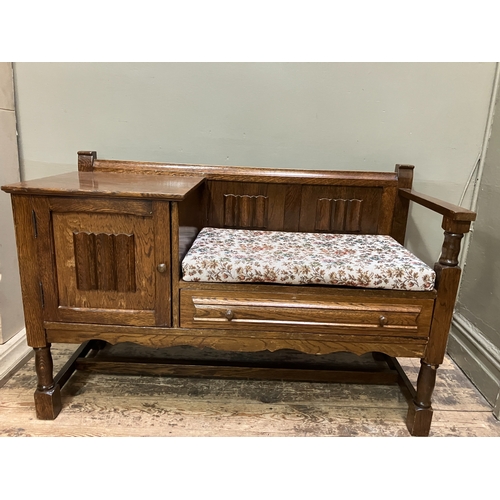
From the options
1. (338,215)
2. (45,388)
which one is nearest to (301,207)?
(338,215)

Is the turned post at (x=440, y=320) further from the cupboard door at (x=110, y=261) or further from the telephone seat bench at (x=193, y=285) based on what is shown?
the cupboard door at (x=110, y=261)

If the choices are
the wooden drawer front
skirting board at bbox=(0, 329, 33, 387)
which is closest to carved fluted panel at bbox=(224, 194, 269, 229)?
the wooden drawer front

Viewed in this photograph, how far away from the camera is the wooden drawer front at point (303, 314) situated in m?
1.51

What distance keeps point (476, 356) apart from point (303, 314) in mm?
1028

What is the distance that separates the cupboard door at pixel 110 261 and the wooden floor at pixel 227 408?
0.41m

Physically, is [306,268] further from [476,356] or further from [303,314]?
[476,356]

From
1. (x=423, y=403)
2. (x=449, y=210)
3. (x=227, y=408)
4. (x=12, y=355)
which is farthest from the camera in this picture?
(x=12, y=355)

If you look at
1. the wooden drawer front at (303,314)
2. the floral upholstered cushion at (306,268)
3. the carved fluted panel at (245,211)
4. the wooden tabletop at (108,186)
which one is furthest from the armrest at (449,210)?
the wooden tabletop at (108,186)

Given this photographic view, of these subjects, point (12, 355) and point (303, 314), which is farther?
point (12, 355)

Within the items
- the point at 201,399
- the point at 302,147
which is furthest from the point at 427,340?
the point at 302,147

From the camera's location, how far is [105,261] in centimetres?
146

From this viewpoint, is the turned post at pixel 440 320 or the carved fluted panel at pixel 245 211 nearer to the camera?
the turned post at pixel 440 320

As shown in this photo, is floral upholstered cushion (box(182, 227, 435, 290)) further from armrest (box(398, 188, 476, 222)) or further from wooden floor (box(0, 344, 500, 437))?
wooden floor (box(0, 344, 500, 437))

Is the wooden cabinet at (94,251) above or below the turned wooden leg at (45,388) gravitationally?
above
